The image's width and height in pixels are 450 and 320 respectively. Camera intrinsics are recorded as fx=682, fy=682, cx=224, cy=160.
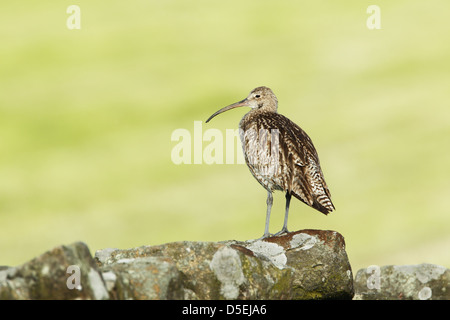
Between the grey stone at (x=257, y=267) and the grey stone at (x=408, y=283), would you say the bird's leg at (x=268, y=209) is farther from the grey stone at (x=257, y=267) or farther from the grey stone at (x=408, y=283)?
the grey stone at (x=408, y=283)

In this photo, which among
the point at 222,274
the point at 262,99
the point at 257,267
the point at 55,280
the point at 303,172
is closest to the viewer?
the point at 55,280

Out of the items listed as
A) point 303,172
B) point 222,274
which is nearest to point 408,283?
point 303,172

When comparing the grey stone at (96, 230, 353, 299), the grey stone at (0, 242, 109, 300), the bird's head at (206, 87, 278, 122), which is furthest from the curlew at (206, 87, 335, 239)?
the grey stone at (0, 242, 109, 300)

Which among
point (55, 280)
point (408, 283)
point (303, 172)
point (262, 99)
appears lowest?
point (408, 283)

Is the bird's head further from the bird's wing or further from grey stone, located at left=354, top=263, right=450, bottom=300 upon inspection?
grey stone, located at left=354, top=263, right=450, bottom=300

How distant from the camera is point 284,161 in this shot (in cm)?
1659

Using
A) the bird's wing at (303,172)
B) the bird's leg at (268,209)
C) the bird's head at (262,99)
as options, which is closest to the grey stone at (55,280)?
the bird's leg at (268,209)

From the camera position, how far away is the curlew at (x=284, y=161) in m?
16.3

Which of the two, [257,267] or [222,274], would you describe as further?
[257,267]

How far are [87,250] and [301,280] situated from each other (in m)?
5.29

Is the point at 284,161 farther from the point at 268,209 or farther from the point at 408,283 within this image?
the point at 408,283
